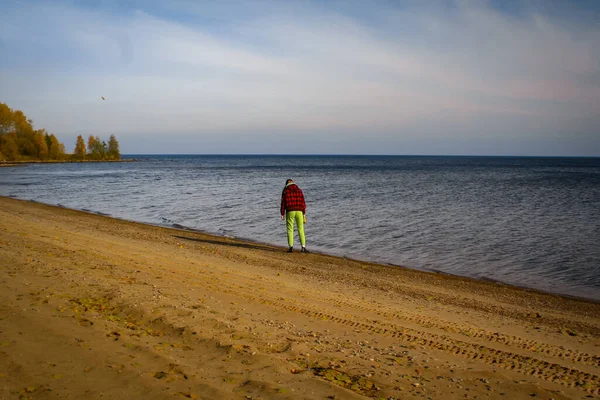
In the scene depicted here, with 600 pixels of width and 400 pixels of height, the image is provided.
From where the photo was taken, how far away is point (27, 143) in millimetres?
107625

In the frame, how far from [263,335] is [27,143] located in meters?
122

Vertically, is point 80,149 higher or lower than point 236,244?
higher

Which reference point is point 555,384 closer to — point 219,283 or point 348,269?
point 219,283

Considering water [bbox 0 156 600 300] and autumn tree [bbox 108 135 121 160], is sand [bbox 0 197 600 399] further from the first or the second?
autumn tree [bbox 108 135 121 160]

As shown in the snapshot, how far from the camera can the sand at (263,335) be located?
442 centimetres

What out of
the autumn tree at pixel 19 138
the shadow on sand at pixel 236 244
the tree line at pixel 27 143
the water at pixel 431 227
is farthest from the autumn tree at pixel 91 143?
the shadow on sand at pixel 236 244

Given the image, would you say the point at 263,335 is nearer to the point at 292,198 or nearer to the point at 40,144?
the point at 292,198

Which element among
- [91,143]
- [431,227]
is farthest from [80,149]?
[431,227]

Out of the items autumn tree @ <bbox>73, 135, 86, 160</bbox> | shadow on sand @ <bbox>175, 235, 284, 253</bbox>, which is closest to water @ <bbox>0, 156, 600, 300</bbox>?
shadow on sand @ <bbox>175, 235, 284, 253</bbox>

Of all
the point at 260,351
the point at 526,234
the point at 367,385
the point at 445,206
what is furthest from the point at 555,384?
the point at 445,206

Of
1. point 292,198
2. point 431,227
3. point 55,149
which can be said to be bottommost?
point 431,227

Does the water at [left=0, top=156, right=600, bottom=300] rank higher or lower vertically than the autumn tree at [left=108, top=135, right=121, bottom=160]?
lower

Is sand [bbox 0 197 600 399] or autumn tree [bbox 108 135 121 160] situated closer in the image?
sand [bbox 0 197 600 399]

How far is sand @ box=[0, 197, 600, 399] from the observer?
442cm
